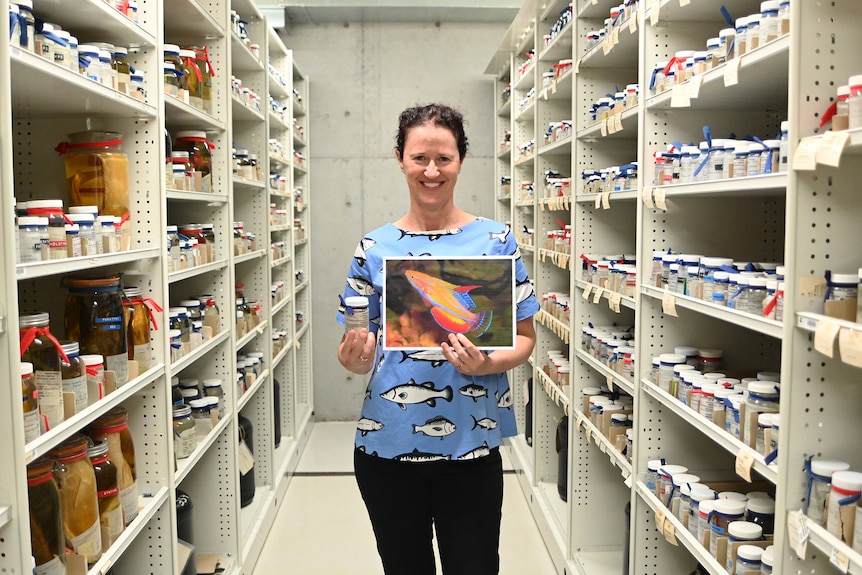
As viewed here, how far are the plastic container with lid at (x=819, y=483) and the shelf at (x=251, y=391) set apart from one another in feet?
8.55

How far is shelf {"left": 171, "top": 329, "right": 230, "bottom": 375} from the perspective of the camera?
2611 millimetres

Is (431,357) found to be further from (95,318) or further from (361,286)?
(95,318)

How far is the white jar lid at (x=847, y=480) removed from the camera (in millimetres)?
1430

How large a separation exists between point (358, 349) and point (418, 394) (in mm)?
207

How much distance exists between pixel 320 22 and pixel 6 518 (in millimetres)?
5619

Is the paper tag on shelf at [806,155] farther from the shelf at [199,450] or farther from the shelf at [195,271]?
the shelf at [199,450]

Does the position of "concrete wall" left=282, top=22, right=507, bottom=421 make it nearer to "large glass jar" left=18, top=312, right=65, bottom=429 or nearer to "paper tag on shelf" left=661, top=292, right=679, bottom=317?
"paper tag on shelf" left=661, top=292, right=679, bottom=317

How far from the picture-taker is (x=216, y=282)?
11.0 ft

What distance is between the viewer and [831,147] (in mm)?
1356

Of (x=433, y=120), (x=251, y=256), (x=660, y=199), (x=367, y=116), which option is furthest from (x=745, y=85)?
(x=367, y=116)

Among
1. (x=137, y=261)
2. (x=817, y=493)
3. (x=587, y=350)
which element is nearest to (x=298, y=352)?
(x=587, y=350)

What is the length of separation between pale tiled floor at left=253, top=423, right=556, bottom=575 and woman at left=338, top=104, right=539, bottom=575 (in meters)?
1.91

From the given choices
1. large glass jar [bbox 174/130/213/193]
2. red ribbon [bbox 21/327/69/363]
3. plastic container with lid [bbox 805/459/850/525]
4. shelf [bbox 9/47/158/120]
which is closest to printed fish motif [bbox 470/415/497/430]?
plastic container with lid [bbox 805/459/850/525]

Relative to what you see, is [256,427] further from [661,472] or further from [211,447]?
[661,472]
